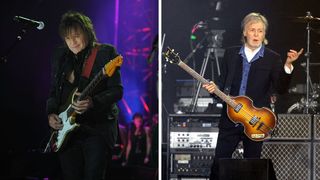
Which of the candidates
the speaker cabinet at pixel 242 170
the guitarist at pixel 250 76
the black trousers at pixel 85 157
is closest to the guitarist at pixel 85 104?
the black trousers at pixel 85 157

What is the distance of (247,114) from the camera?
165 inches

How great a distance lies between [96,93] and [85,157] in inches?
25.3

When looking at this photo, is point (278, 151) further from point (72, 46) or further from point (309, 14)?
point (72, 46)

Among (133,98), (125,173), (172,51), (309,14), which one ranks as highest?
(309,14)

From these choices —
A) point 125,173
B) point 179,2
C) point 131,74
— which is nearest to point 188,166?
point 125,173

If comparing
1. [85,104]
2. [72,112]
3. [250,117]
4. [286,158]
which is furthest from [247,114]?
[72,112]

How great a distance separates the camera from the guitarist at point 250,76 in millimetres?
4246

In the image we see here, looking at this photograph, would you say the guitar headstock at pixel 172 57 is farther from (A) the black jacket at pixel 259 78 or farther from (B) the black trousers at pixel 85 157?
(B) the black trousers at pixel 85 157

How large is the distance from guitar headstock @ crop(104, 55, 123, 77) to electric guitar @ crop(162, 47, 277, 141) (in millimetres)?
663

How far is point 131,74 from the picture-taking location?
4.46 m

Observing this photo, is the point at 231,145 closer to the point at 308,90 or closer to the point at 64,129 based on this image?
the point at 308,90

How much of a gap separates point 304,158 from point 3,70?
3159 mm

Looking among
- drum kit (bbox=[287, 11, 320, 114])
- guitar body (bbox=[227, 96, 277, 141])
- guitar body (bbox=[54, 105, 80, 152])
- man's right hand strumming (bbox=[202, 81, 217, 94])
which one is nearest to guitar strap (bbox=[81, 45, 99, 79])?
guitar body (bbox=[54, 105, 80, 152])

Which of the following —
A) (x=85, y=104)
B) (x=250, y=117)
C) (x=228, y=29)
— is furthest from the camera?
(x=228, y=29)
